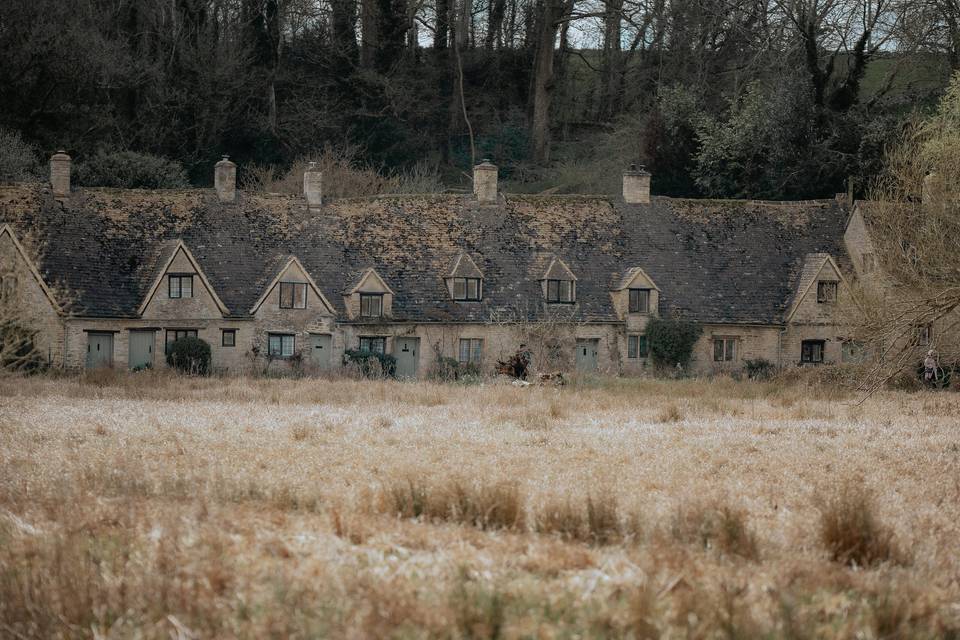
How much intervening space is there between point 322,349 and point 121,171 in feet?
48.7

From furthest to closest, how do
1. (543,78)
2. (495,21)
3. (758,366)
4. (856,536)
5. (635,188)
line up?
(495,21) → (543,78) → (635,188) → (758,366) → (856,536)

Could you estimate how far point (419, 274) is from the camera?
4156 centimetres

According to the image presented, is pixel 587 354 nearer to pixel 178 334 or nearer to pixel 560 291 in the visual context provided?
pixel 560 291

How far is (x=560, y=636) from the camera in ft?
26.8

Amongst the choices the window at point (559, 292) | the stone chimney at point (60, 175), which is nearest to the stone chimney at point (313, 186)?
the stone chimney at point (60, 175)

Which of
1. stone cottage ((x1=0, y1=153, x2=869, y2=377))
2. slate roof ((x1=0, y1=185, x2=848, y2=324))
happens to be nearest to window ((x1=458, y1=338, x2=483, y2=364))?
stone cottage ((x1=0, y1=153, x2=869, y2=377))

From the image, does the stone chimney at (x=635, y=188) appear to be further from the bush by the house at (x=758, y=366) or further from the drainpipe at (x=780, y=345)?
the bush by the house at (x=758, y=366)

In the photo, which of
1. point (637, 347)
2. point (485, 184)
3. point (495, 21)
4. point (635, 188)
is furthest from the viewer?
point (495, 21)

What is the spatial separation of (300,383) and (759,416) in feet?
44.1

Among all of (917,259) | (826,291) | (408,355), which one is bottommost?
(408,355)

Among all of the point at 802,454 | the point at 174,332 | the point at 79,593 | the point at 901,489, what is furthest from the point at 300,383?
the point at 79,593

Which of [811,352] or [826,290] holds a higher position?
[826,290]

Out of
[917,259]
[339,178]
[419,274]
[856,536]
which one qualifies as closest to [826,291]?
[419,274]

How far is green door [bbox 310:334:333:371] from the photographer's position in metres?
40.2
